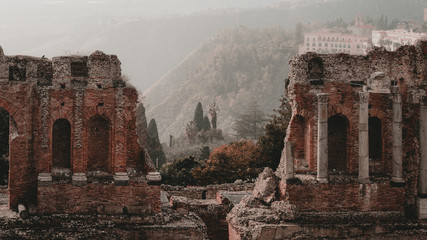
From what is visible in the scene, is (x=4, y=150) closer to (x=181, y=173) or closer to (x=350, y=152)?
(x=181, y=173)

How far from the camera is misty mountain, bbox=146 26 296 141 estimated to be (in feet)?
365

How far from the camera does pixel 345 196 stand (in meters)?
22.9

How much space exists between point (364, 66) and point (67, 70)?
37.4 feet

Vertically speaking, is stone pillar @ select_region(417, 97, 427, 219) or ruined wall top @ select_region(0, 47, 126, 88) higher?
ruined wall top @ select_region(0, 47, 126, 88)

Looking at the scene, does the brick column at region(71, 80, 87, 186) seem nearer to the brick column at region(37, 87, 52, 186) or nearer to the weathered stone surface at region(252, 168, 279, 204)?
the brick column at region(37, 87, 52, 186)

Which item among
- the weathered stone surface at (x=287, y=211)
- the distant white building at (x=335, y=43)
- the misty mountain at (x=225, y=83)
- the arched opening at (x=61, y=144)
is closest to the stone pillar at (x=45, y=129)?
the arched opening at (x=61, y=144)

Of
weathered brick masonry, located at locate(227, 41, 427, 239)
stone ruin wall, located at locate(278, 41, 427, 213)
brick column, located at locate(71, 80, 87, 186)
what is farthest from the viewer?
stone ruin wall, located at locate(278, 41, 427, 213)

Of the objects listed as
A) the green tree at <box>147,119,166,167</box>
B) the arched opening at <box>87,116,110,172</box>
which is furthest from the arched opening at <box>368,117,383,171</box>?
the green tree at <box>147,119,166,167</box>

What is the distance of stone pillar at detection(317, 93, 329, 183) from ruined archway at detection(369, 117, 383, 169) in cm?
294

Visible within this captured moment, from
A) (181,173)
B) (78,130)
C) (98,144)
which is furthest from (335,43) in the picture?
(78,130)

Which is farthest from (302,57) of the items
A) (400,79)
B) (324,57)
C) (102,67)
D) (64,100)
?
(64,100)

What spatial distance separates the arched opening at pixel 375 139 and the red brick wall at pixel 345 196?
6.76ft

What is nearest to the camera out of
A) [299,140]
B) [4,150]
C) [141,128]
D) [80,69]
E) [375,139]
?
[80,69]

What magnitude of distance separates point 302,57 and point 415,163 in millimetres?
6009
